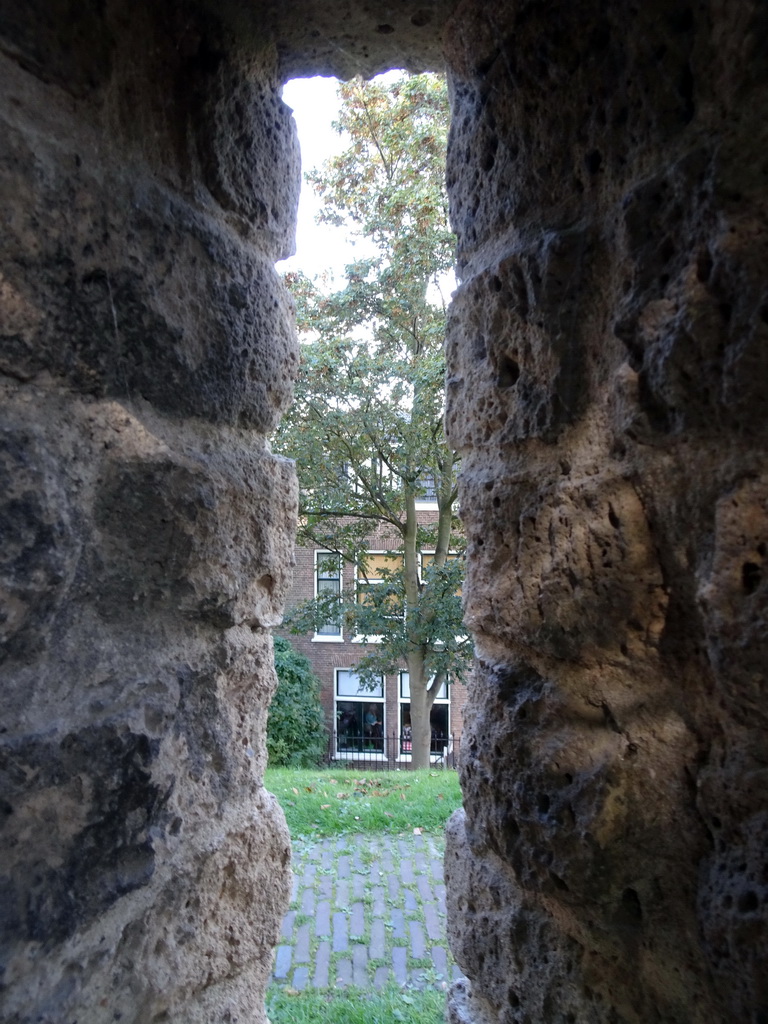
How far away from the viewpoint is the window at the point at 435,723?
32.5 ft

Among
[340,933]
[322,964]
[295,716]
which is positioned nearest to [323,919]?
[340,933]

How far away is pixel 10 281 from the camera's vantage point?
0.86 metres

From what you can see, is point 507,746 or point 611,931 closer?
point 611,931

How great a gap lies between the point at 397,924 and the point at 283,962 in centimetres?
57

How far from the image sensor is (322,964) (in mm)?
3158

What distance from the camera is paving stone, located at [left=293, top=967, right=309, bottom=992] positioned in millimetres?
2932

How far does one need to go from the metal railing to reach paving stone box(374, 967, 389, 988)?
682 centimetres

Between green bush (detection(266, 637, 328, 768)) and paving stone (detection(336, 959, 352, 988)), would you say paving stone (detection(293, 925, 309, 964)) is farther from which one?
green bush (detection(266, 637, 328, 768))

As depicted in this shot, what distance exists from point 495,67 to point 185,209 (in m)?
0.44

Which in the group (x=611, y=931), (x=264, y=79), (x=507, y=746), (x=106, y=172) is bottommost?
(x=611, y=931)

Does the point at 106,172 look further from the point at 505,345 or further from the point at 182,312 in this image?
the point at 505,345

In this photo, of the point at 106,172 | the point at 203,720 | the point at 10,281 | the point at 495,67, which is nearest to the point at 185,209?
the point at 106,172

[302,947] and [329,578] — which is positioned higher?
[329,578]

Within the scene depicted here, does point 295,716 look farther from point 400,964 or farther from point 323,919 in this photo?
point 400,964
